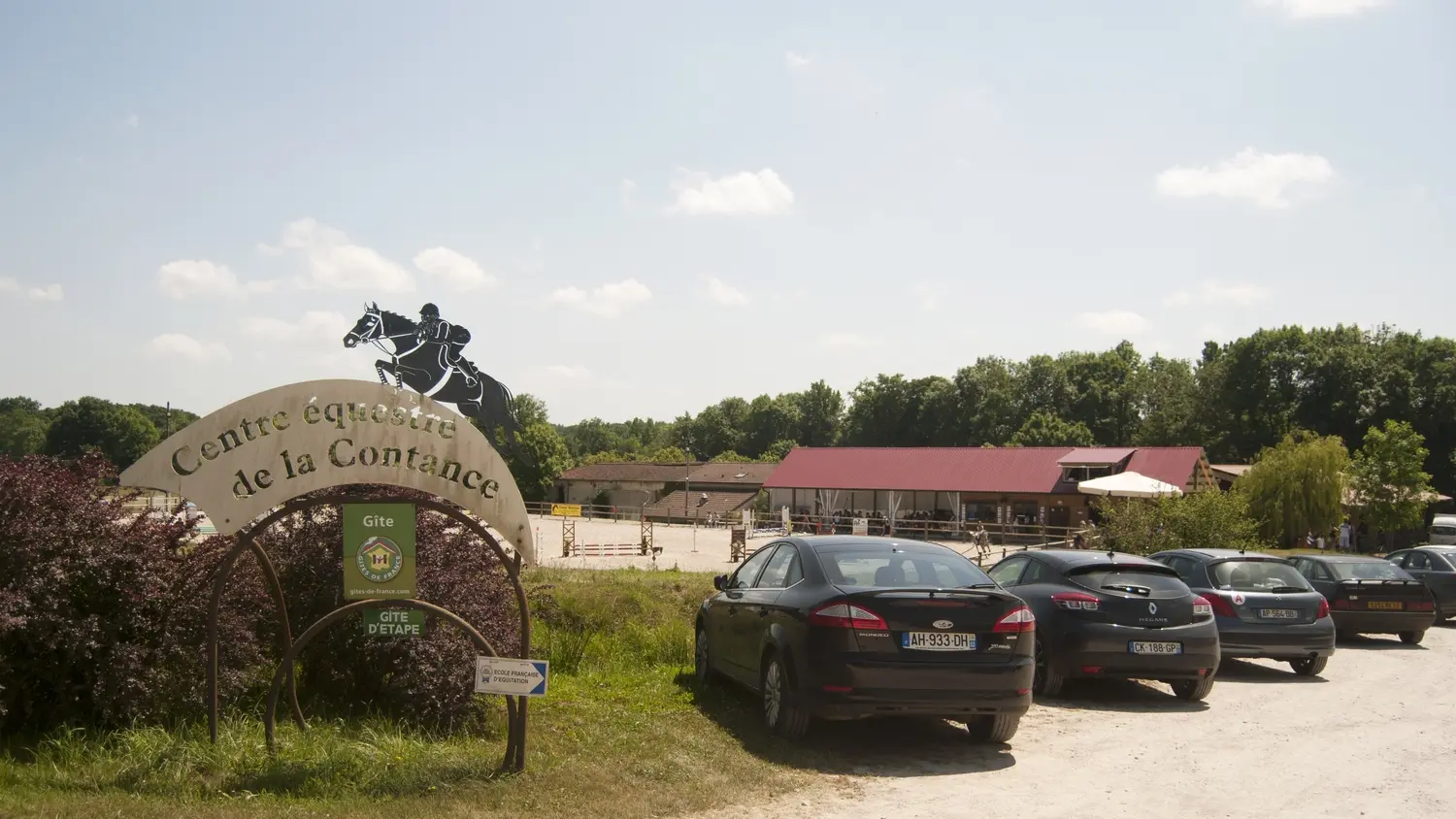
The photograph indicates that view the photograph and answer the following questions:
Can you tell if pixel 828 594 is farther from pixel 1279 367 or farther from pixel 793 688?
pixel 1279 367

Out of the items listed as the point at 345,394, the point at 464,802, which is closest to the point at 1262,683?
the point at 464,802

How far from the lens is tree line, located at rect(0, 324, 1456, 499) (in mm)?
66188

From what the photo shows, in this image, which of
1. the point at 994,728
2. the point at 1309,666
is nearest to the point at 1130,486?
the point at 1309,666

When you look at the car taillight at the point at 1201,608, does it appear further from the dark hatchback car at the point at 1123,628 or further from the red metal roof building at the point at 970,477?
the red metal roof building at the point at 970,477

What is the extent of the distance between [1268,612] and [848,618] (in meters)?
7.08

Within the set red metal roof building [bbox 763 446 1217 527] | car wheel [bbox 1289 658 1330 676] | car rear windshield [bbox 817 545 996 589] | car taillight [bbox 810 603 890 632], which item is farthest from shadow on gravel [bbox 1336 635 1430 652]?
red metal roof building [bbox 763 446 1217 527]

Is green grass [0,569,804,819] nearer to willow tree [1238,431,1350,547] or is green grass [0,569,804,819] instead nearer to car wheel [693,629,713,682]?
car wheel [693,629,713,682]

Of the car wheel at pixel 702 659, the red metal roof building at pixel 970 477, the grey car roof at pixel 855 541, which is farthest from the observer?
the red metal roof building at pixel 970 477

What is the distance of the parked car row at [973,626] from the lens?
7.69 metres

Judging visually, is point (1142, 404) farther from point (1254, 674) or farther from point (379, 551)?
point (379, 551)

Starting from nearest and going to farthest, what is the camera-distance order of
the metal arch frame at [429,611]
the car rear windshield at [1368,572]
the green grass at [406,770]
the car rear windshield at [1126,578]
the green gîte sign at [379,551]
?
the green grass at [406,770]
the metal arch frame at [429,611]
the green gîte sign at [379,551]
the car rear windshield at [1126,578]
the car rear windshield at [1368,572]

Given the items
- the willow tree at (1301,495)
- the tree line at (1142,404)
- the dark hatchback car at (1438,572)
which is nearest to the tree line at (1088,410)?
the tree line at (1142,404)

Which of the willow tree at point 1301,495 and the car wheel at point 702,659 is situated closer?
the car wheel at point 702,659

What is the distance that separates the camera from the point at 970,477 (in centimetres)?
5947
